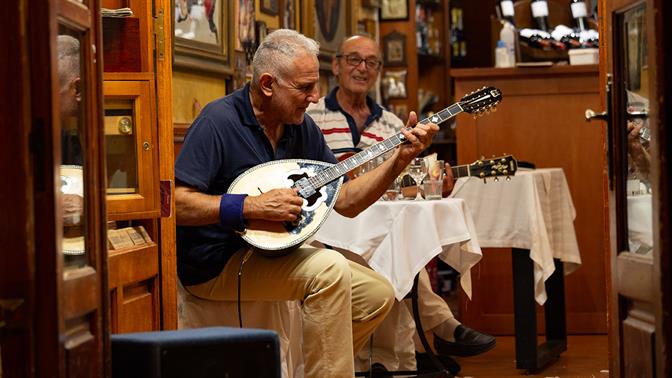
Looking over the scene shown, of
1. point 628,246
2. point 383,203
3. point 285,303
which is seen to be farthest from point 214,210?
point 628,246

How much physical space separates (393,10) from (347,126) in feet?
13.6

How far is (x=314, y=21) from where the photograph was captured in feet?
26.0

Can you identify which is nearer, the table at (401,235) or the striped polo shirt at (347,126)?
Answer: the table at (401,235)

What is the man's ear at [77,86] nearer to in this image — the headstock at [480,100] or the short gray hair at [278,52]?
the short gray hair at [278,52]

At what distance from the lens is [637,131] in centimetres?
328

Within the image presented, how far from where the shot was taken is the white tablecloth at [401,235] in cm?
486

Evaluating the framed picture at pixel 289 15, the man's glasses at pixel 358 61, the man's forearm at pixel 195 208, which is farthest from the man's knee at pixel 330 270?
the framed picture at pixel 289 15

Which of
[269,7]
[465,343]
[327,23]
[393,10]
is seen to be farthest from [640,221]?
[393,10]

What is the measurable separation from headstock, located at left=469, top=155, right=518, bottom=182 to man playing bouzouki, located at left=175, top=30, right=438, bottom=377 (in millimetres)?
972

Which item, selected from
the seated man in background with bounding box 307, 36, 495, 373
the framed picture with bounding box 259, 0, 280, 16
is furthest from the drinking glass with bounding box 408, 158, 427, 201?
the framed picture with bounding box 259, 0, 280, 16

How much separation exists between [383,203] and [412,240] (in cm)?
20

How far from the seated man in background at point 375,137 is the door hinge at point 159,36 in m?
1.82

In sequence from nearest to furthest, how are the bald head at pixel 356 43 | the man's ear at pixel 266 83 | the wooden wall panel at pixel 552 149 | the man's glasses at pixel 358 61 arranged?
1. the man's ear at pixel 266 83
2. the man's glasses at pixel 358 61
3. the bald head at pixel 356 43
4. the wooden wall panel at pixel 552 149

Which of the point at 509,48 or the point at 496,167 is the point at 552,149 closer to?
the point at 509,48
